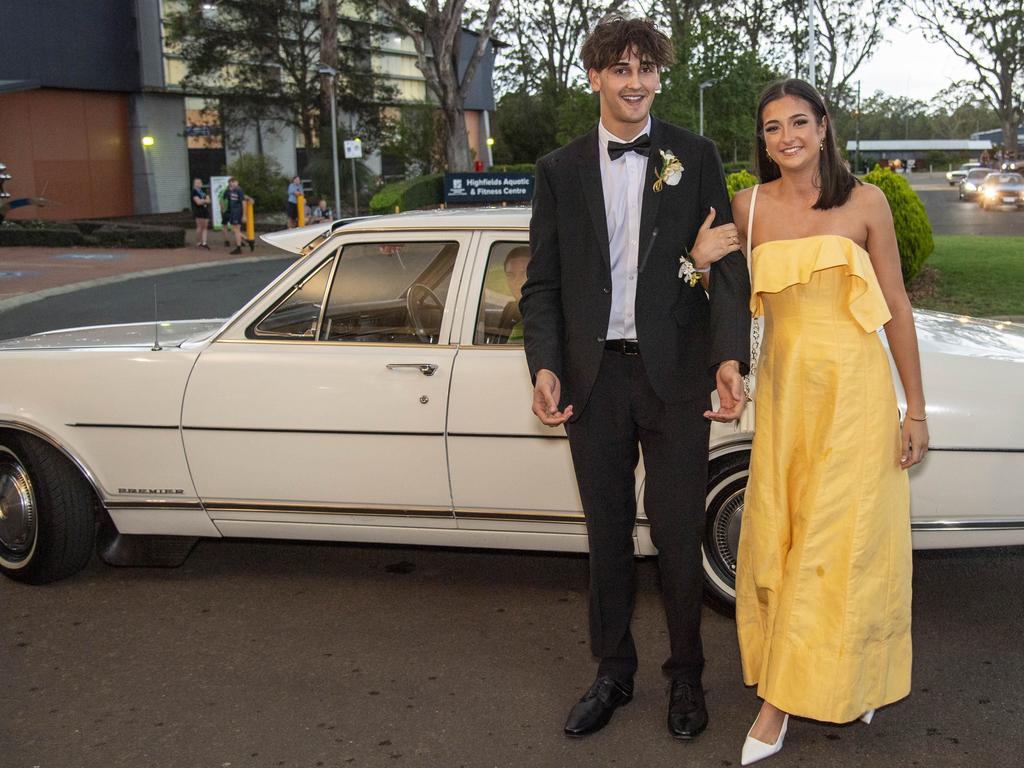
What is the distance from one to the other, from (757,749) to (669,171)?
5.45 feet

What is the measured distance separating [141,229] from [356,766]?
2916cm

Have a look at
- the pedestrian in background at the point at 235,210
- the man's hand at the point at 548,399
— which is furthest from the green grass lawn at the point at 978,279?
the pedestrian in background at the point at 235,210

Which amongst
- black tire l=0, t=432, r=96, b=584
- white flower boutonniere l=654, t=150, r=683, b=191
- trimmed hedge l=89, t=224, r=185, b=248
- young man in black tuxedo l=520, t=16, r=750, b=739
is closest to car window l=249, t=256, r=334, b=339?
black tire l=0, t=432, r=96, b=584

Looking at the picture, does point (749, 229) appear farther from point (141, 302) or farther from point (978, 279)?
point (141, 302)

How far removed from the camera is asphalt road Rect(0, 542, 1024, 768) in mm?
3551

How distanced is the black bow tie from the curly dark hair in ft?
0.67

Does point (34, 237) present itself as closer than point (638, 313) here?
No

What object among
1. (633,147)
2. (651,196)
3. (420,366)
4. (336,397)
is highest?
(633,147)

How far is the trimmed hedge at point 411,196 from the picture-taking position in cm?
3420

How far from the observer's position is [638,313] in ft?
11.1

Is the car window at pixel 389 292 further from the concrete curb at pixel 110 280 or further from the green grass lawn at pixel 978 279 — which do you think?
the concrete curb at pixel 110 280

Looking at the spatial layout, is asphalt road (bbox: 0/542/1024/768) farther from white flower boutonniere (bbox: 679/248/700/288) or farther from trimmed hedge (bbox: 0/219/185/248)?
trimmed hedge (bbox: 0/219/185/248)

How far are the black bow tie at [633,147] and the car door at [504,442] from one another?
1137mm

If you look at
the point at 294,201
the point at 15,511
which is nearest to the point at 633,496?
the point at 15,511
